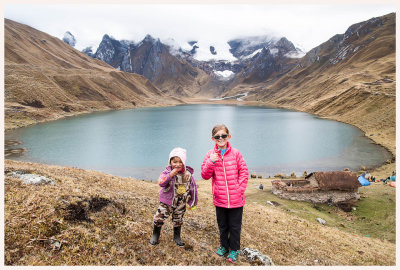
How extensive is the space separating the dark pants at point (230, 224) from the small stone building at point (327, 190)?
2106cm

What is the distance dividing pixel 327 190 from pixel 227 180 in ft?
75.1

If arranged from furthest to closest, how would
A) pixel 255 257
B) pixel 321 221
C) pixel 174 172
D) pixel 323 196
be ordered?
pixel 323 196 < pixel 321 221 < pixel 255 257 < pixel 174 172

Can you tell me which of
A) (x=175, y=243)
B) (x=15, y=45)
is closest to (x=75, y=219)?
(x=175, y=243)

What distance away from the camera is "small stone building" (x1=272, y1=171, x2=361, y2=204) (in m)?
25.3

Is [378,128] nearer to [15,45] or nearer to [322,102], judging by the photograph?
[322,102]

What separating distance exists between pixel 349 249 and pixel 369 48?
23349cm

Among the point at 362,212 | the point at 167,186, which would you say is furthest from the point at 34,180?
the point at 362,212

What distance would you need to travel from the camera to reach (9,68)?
133125 mm

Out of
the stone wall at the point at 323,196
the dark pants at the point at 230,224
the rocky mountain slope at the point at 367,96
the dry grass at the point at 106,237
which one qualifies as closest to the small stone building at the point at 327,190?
the stone wall at the point at 323,196

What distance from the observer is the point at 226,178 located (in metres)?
6.96

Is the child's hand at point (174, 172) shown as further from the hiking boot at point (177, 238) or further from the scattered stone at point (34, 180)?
the scattered stone at point (34, 180)

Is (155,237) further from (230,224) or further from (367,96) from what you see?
(367,96)

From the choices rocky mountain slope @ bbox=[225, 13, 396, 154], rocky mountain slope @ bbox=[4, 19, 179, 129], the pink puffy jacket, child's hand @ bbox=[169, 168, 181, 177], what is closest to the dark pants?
the pink puffy jacket

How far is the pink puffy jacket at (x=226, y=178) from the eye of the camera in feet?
22.6
